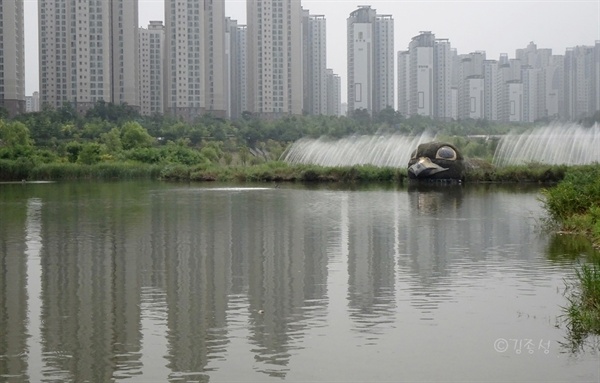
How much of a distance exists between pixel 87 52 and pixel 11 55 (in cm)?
682

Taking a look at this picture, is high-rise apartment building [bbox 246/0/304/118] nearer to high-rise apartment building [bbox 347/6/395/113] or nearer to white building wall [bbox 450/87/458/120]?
high-rise apartment building [bbox 347/6/395/113]

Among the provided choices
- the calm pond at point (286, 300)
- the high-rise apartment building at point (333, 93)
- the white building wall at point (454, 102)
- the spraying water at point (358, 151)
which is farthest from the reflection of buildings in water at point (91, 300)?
the high-rise apartment building at point (333, 93)

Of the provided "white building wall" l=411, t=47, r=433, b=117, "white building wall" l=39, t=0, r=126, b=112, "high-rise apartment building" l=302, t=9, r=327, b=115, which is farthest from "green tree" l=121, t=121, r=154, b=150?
"high-rise apartment building" l=302, t=9, r=327, b=115

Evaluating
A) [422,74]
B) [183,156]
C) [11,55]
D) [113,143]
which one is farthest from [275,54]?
[183,156]

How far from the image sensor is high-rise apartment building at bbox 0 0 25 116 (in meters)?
65.7

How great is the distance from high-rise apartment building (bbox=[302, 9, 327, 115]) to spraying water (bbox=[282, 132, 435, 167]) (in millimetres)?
45952

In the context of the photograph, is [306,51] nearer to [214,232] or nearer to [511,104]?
[511,104]

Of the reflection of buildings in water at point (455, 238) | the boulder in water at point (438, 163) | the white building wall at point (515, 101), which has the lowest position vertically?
the reflection of buildings in water at point (455, 238)

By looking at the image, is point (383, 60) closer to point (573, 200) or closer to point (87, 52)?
point (87, 52)

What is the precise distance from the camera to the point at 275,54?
258 feet

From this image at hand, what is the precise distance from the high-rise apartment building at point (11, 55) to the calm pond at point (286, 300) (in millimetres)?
51863

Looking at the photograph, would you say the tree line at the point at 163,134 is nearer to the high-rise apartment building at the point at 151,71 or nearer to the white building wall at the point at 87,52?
the white building wall at the point at 87,52

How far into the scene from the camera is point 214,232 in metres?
15.6

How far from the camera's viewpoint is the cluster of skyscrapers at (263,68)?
71.8 m
